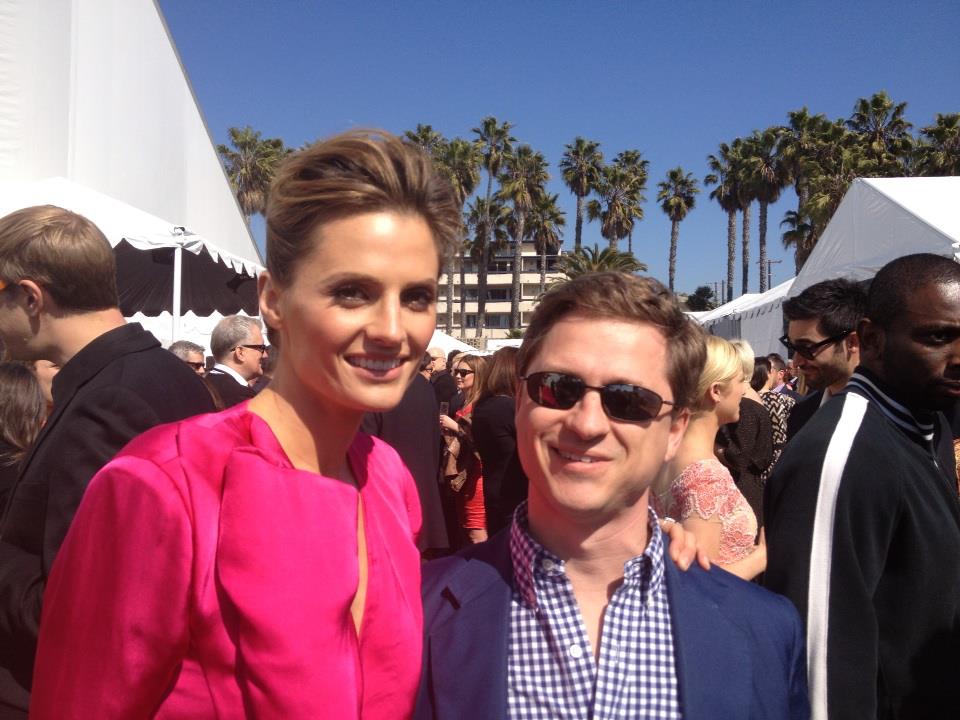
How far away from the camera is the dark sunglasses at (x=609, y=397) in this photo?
166 centimetres

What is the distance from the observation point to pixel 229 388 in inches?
210

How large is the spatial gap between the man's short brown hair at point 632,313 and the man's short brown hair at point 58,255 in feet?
4.49

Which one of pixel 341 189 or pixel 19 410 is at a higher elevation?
pixel 341 189

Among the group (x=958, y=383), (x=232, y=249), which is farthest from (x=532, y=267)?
(x=958, y=383)

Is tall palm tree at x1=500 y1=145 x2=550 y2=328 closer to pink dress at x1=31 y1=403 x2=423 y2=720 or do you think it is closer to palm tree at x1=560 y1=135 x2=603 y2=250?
palm tree at x1=560 y1=135 x2=603 y2=250

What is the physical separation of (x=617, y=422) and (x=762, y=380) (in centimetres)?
750

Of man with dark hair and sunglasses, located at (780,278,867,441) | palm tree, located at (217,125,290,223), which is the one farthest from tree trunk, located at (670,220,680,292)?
man with dark hair and sunglasses, located at (780,278,867,441)

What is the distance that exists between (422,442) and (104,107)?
878cm

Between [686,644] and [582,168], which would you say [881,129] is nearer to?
[582,168]

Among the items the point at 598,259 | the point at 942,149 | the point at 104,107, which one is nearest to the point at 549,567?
the point at 104,107

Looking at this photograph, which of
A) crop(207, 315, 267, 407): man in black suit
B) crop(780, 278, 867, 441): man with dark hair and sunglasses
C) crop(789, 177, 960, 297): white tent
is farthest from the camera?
crop(789, 177, 960, 297): white tent

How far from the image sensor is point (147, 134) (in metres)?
12.0

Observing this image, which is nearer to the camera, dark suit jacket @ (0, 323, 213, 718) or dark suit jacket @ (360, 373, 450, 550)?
dark suit jacket @ (0, 323, 213, 718)

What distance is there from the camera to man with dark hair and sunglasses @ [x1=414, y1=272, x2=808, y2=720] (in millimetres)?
1570
